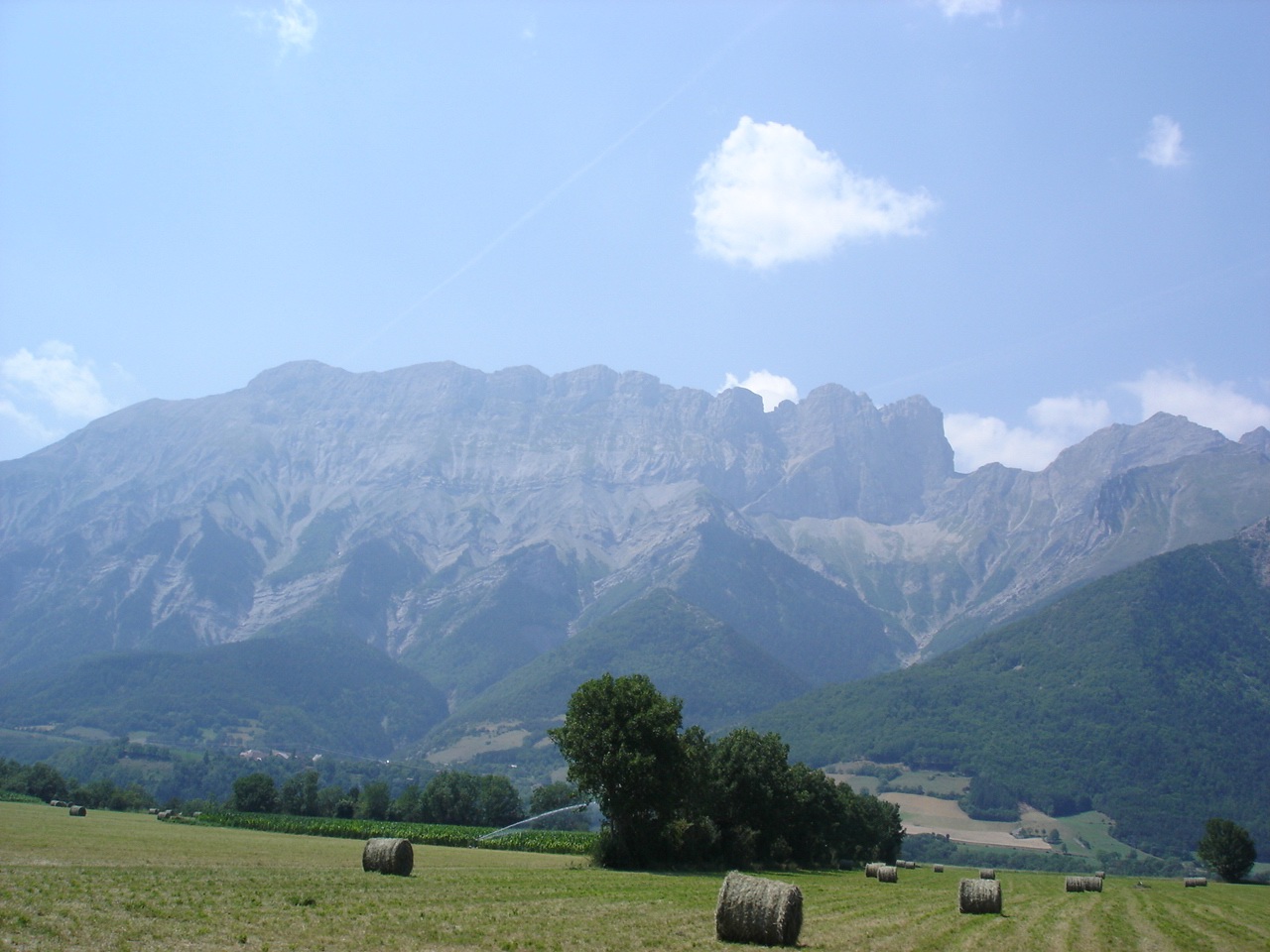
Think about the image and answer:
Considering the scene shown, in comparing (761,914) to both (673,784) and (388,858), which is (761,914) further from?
(673,784)

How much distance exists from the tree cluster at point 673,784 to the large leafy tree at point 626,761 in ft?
0.21

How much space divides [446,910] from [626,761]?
30603mm

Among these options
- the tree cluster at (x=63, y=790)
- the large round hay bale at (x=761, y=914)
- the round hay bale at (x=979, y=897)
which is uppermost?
the large round hay bale at (x=761, y=914)

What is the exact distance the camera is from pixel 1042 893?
6216 centimetres

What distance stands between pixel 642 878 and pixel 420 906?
22722mm

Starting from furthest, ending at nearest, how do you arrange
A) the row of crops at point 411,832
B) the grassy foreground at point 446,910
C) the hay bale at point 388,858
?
the row of crops at point 411,832 < the hay bale at point 388,858 < the grassy foreground at point 446,910

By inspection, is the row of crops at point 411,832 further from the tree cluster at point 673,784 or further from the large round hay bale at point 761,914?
the large round hay bale at point 761,914

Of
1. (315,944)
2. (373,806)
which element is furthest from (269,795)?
(315,944)

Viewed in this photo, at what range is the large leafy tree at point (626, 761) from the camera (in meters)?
61.5

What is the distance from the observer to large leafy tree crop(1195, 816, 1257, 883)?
108m

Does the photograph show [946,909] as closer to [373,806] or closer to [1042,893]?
[1042,893]

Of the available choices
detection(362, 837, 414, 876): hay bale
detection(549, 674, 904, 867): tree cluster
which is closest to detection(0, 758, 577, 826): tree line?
detection(549, 674, 904, 867): tree cluster

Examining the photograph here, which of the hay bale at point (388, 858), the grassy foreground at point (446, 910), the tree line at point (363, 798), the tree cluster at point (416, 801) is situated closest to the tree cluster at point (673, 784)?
the grassy foreground at point (446, 910)

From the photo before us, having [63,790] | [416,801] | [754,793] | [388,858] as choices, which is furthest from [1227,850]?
[63,790]
